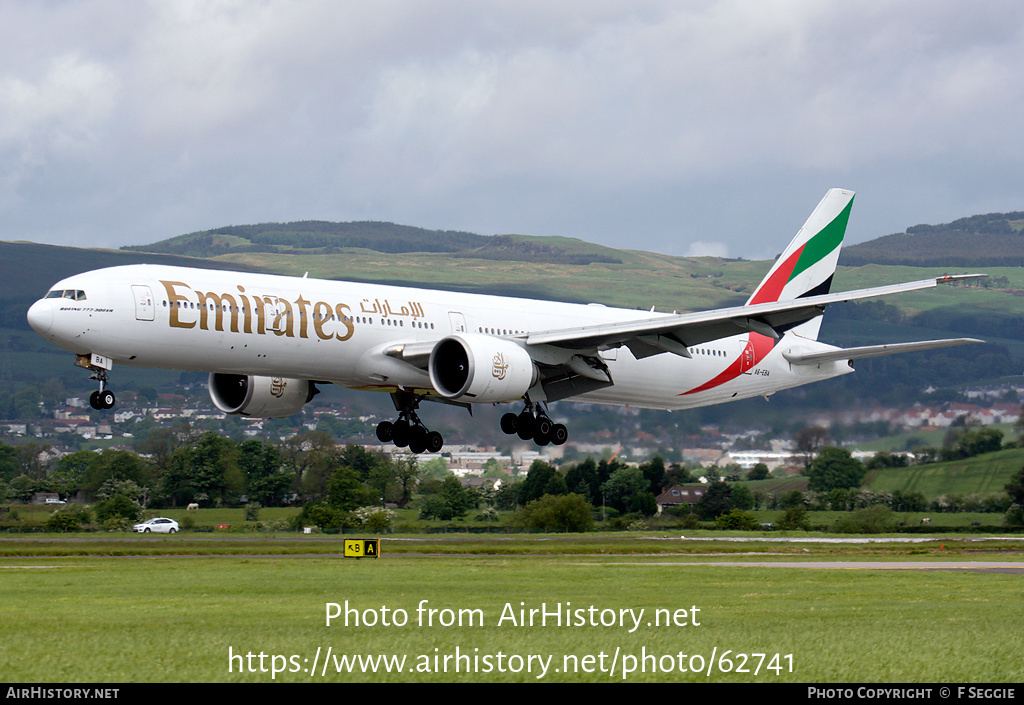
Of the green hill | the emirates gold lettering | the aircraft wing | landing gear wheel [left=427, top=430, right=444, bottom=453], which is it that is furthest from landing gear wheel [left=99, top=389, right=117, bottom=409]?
the green hill

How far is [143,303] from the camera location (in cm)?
3225

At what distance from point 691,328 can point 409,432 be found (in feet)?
37.9

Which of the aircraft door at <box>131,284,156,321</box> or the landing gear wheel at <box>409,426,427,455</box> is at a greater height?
the aircraft door at <box>131,284,156,321</box>

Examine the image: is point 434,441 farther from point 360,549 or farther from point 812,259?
point 812,259

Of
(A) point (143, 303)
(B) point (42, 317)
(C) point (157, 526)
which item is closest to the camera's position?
(B) point (42, 317)

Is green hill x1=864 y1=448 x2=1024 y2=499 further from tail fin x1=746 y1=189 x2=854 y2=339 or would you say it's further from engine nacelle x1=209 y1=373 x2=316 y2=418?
engine nacelle x1=209 y1=373 x2=316 y2=418

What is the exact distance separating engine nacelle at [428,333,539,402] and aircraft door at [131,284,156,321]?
326 inches

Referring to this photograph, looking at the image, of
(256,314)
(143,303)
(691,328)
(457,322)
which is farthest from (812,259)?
(143,303)

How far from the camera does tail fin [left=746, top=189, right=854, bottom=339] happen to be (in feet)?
159

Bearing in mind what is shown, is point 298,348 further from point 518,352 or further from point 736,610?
point 736,610

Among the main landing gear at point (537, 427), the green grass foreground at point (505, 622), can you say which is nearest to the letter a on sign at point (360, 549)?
the green grass foreground at point (505, 622)

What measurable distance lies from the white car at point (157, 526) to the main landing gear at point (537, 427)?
59.2 metres

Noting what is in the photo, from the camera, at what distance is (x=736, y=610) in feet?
80.8

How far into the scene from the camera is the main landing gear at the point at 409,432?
1688 inches
